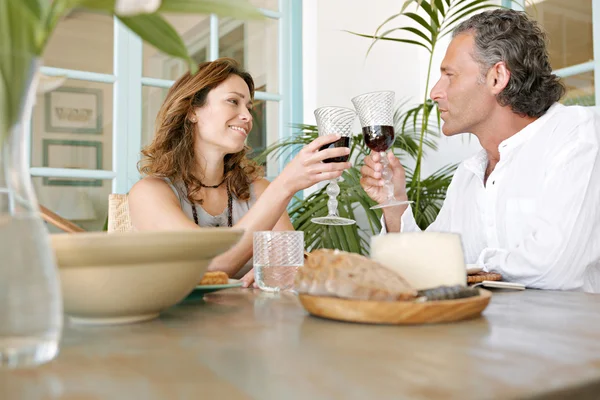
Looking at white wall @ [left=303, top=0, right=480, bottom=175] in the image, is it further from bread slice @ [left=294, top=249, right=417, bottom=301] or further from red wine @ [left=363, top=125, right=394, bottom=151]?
bread slice @ [left=294, top=249, right=417, bottom=301]

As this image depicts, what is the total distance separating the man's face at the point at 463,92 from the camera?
2320mm

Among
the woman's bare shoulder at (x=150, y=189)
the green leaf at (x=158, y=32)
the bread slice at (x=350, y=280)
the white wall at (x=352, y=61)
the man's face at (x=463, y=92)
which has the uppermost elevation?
the white wall at (x=352, y=61)

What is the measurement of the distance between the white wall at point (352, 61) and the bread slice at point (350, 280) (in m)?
2.95

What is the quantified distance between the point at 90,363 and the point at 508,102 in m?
2.13

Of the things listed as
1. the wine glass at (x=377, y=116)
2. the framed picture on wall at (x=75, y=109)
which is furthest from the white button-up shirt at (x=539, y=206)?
the framed picture on wall at (x=75, y=109)

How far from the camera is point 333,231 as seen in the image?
3088mm

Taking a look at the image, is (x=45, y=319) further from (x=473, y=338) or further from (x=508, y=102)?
(x=508, y=102)

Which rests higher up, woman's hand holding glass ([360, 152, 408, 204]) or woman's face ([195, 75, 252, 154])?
woman's face ([195, 75, 252, 154])

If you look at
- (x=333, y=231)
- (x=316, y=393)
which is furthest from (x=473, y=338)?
(x=333, y=231)

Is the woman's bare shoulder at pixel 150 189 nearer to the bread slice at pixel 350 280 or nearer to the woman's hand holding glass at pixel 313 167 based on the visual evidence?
the woman's hand holding glass at pixel 313 167

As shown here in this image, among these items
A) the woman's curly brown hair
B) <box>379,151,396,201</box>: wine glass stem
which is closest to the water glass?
<box>379,151,396,201</box>: wine glass stem

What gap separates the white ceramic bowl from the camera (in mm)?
630

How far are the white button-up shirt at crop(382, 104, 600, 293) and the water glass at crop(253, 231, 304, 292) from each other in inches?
26.1

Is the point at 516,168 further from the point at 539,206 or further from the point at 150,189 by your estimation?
the point at 150,189
